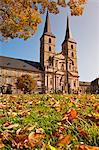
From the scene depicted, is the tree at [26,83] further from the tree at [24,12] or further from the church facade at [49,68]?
the tree at [24,12]

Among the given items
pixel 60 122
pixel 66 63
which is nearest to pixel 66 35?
pixel 66 63

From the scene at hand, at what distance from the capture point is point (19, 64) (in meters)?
71.2

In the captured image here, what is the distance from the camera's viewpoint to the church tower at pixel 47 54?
7055 centimetres

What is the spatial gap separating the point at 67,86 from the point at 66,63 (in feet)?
26.5

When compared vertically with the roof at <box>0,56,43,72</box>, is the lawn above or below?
below

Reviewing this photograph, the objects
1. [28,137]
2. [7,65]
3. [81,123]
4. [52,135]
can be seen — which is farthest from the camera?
[7,65]

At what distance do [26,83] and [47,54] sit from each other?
45.3ft

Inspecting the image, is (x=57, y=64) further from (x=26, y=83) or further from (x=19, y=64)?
(x=26, y=83)

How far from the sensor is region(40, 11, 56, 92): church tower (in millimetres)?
70550

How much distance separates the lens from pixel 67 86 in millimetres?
73188

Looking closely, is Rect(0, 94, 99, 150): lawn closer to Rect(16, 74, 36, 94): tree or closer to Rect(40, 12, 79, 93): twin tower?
Rect(16, 74, 36, 94): tree

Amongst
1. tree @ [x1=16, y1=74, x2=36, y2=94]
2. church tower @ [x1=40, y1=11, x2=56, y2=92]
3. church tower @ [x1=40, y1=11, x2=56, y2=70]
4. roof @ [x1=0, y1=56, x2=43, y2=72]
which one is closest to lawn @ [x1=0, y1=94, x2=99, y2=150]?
tree @ [x1=16, y1=74, x2=36, y2=94]

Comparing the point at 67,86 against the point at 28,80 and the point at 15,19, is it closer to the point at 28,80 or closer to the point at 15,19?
the point at 28,80

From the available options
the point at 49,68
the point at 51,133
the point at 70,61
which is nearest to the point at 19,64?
the point at 49,68
